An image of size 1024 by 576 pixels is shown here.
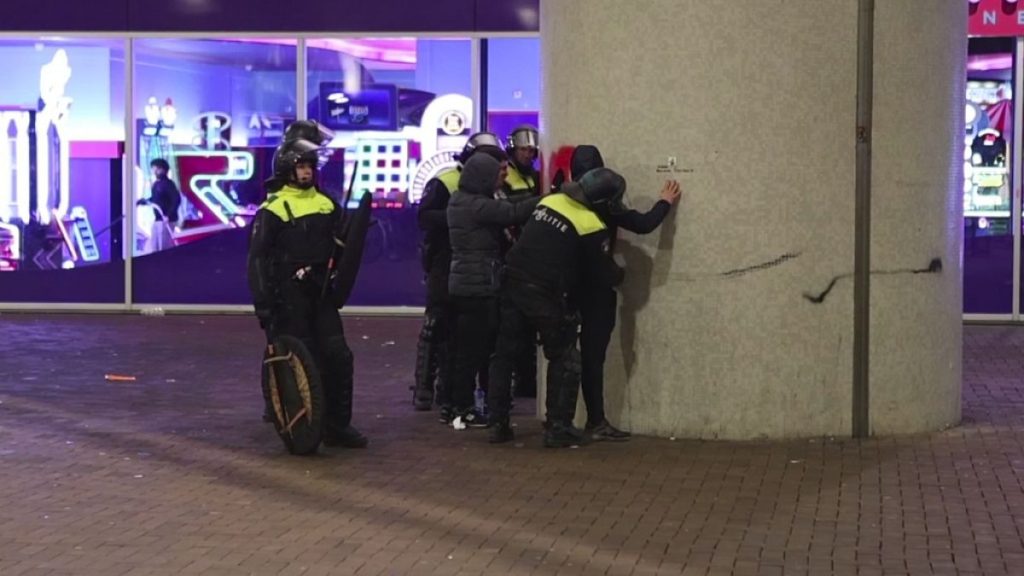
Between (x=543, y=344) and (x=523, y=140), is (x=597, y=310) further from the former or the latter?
(x=523, y=140)

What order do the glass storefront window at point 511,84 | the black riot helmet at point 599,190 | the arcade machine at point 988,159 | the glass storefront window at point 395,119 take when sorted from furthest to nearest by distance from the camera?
the glass storefront window at point 395,119 → the glass storefront window at point 511,84 → the arcade machine at point 988,159 → the black riot helmet at point 599,190

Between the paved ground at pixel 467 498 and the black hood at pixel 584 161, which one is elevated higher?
the black hood at pixel 584 161

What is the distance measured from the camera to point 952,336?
10.8 m

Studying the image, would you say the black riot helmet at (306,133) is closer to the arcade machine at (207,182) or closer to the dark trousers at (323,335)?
the dark trousers at (323,335)

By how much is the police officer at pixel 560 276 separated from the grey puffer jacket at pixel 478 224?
0.50 meters

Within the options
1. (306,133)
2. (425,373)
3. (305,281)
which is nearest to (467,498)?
(305,281)

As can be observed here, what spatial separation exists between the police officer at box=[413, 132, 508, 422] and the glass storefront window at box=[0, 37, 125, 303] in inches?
329

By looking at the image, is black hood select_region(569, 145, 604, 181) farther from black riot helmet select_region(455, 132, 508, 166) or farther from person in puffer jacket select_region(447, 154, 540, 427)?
black riot helmet select_region(455, 132, 508, 166)

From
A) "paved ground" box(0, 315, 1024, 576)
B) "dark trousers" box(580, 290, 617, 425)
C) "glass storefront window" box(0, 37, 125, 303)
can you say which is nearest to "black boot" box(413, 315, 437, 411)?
"paved ground" box(0, 315, 1024, 576)

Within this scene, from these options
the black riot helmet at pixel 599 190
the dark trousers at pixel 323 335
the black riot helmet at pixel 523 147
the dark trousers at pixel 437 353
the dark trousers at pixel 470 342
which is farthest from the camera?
the black riot helmet at pixel 523 147

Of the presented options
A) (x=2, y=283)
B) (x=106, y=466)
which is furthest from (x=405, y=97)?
(x=106, y=466)

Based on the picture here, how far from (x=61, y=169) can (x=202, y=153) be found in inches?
63.6

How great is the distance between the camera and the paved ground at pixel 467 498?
7.30m

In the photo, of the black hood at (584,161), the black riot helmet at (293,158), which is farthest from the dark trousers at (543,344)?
the black riot helmet at (293,158)
